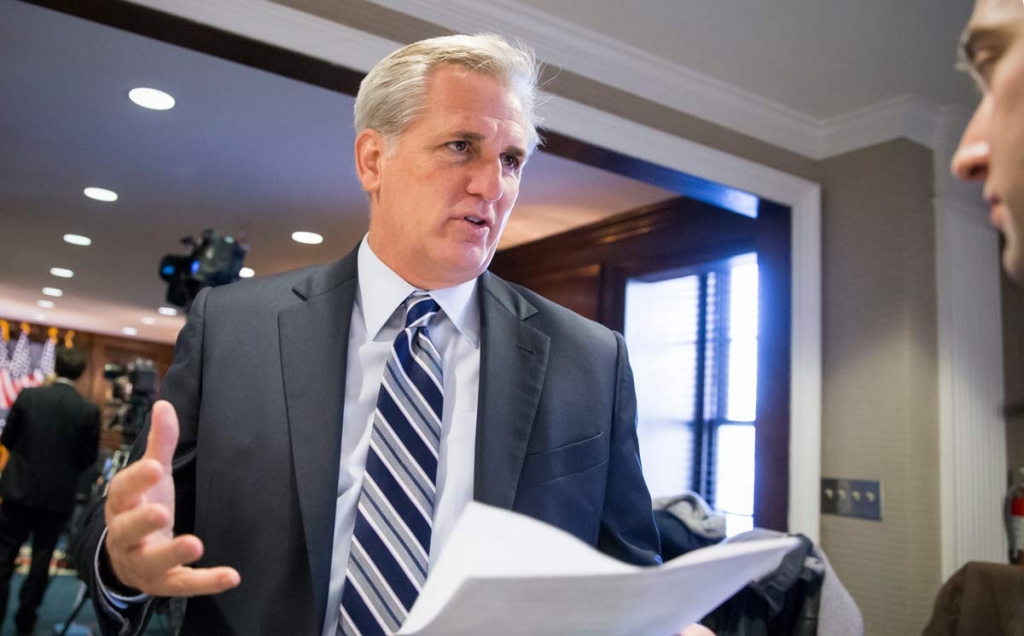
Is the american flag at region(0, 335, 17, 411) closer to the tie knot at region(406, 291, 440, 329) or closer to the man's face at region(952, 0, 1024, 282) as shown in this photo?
the tie knot at region(406, 291, 440, 329)

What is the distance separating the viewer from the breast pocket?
3.46 ft

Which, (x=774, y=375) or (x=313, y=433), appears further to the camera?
(x=774, y=375)

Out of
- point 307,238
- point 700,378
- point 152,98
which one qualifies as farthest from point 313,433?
point 307,238

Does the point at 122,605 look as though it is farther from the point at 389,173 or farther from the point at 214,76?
the point at 214,76

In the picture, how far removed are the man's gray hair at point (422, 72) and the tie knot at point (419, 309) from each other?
23cm

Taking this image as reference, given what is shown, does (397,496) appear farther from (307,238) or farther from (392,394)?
(307,238)

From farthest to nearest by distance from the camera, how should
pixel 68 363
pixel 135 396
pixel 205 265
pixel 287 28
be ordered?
pixel 135 396 → pixel 205 265 → pixel 68 363 → pixel 287 28

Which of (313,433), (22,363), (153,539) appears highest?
(22,363)

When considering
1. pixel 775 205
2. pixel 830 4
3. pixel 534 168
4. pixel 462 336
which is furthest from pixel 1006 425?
pixel 462 336

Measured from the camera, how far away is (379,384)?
1.06 m

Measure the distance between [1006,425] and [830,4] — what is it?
5.94 ft

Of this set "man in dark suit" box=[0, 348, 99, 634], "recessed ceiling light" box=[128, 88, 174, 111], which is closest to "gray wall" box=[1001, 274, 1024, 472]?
"recessed ceiling light" box=[128, 88, 174, 111]

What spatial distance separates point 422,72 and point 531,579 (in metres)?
0.83

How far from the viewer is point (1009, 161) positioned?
45cm
